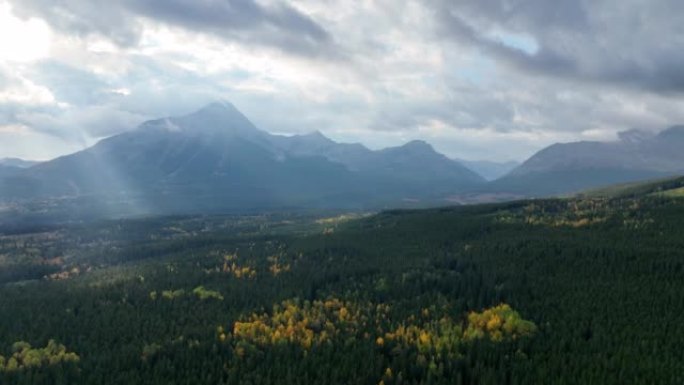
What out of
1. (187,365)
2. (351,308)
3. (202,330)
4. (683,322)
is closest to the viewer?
(187,365)

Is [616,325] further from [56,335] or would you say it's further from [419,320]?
[56,335]

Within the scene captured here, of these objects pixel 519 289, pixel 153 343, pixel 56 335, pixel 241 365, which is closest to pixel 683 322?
pixel 519 289

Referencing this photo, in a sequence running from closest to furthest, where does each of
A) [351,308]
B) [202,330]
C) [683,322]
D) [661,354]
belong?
[661,354]
[683,322]
[202,330]
[351,308]

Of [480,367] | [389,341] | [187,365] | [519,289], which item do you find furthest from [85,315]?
[519,289]

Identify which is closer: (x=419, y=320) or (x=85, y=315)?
(x=419, y=320)

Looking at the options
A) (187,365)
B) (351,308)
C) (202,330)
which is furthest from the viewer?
(351,308)

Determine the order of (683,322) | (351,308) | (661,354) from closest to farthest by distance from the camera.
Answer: (661,354), (683,322), (351,308)

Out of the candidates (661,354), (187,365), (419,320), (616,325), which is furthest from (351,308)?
(661,354)

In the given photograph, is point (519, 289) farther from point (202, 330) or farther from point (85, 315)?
point (85, 315)

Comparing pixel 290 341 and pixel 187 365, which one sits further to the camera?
pixel 290 341
